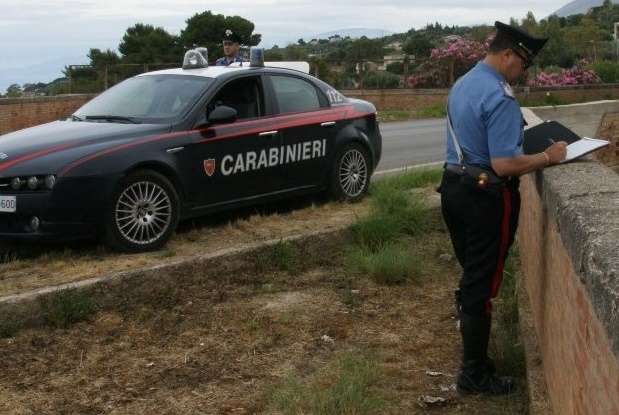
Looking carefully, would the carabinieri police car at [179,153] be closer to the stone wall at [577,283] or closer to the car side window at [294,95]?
the car side window at [294,95]

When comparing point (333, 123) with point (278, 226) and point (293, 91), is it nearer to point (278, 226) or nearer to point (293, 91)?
point (293, 91)

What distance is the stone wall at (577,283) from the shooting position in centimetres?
263

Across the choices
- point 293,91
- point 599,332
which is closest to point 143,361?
point 599,332

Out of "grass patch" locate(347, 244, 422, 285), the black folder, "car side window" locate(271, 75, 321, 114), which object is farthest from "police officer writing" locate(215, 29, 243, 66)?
the black folder

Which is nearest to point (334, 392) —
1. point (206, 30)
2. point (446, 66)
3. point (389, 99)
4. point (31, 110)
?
point (31, 110)

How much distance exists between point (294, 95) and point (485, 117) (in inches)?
179

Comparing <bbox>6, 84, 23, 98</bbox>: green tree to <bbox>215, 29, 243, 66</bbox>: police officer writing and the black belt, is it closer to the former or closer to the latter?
<bbox>215, 29, 243, 66</bbox>: police officer writing

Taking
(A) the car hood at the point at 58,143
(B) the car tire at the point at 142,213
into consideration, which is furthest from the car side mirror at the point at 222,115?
(B) the car tire at the point at 142,213

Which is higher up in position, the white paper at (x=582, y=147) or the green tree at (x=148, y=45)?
the green tree at (x=148, y=45)

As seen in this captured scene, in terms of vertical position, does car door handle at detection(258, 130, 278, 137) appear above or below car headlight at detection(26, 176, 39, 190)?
above

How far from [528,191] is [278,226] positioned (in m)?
2.71

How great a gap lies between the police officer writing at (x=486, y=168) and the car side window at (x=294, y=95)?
405 cm

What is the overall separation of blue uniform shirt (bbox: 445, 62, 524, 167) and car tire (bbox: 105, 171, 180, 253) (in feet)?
10.2

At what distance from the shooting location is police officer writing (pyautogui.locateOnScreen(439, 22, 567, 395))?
184 inches
